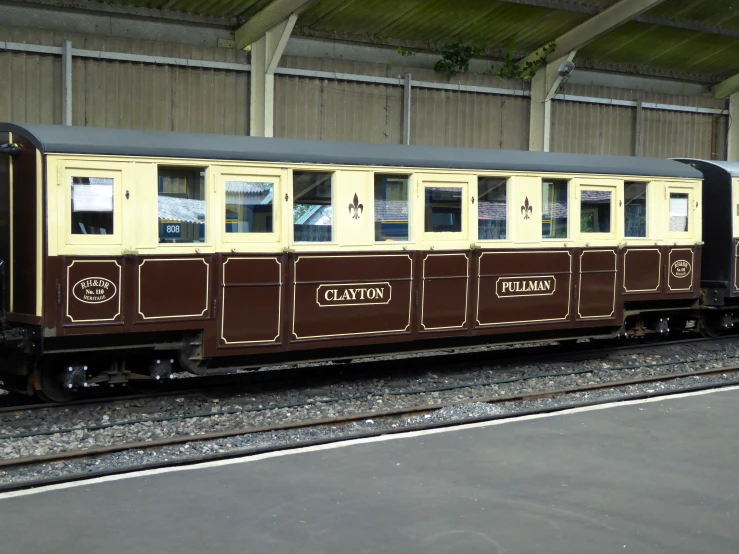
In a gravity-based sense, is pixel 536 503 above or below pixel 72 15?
below

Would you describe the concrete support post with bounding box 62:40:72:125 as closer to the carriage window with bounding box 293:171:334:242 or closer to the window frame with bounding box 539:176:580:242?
the carriage window with bounding box 293:171:334:242

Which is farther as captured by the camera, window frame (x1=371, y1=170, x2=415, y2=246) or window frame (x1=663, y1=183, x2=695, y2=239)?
window frame (x1=663, y1=183, x2=695, y2=239)

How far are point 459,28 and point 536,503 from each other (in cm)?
1380

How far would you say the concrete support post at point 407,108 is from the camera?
17797 millimetres

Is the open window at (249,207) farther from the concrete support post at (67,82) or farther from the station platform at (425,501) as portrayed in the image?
the concrete support post at (67,82)

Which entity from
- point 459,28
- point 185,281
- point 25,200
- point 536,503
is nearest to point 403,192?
point 185,281

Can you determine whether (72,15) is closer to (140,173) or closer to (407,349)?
(140,173)

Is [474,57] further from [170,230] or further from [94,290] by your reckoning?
[94,290]

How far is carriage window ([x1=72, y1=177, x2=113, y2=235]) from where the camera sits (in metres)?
8.42


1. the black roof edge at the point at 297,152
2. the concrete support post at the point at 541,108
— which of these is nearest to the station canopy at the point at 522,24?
the concrete support post at the point at 541,108

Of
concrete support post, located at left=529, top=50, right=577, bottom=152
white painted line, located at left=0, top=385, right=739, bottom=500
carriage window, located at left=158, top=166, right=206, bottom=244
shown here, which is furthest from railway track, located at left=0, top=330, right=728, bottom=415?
concrete support post, located at left=529, top=50, right=577, bottom=152

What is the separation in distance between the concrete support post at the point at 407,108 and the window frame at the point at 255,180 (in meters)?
8.64

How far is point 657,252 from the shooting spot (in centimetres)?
1277

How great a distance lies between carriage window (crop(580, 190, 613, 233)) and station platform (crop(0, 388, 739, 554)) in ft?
15.5
